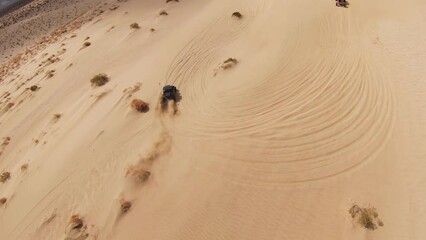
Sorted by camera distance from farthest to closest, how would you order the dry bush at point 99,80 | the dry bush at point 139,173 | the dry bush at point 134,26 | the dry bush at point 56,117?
the dry bush at point 134,26 < the dry bush at point 99,80 < the dry bush at point 56,117 < the dry bush at point 139,173

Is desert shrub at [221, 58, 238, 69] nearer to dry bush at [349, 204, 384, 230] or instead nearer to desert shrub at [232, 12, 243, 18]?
desert shrub at [232, 12, 243, 18]

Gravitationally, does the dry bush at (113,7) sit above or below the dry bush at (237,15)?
above

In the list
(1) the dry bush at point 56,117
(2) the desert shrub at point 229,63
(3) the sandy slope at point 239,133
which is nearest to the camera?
(3) the sandy slope at point 239,133

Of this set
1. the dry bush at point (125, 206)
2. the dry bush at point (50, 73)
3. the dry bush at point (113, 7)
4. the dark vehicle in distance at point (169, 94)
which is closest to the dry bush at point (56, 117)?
the dry bush at point (50, 73)

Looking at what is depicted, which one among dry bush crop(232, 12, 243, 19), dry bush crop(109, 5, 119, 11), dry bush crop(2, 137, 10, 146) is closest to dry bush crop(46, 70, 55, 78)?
dry bush crop(2, 137, 10, 146)

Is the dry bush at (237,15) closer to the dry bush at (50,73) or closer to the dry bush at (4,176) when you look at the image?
the dry bush at (50,73)

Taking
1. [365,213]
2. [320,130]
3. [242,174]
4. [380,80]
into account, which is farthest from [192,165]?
[380,80]
